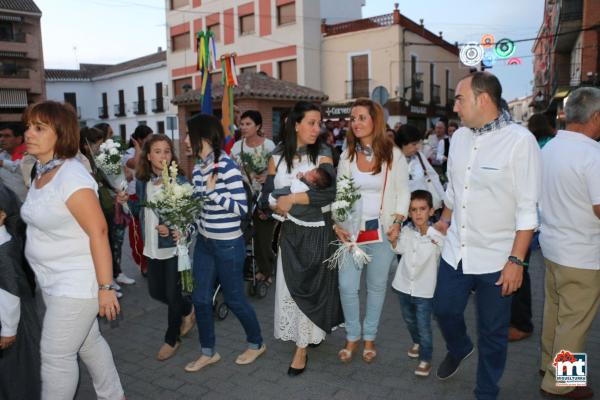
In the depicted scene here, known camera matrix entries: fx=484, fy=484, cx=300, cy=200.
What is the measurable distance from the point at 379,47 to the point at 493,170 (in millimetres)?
25946

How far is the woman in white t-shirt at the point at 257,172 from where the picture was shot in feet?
18.8

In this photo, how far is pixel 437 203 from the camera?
17.5ft

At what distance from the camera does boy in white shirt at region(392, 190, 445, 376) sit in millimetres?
3852

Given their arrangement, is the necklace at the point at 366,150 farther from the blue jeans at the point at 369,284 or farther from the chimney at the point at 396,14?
the chimney at the point at 396,14

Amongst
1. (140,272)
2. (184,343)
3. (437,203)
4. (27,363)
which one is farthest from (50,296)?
(140,272)

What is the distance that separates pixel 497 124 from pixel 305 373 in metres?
2.43

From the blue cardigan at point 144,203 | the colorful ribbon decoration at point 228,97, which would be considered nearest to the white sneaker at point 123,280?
the blue cardigan at point 144,203

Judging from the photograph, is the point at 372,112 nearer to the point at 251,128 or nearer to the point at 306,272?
the point at 306,272

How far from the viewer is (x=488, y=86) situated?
2992 millimetres

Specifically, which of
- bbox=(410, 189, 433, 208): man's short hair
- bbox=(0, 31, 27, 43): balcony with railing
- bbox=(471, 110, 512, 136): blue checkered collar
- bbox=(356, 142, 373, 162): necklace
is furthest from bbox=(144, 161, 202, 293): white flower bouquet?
bbox=(0, 31, 27, 43): balcony with railing

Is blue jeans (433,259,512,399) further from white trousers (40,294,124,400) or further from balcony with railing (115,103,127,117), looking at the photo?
balcony with railing (115,103,127,117)

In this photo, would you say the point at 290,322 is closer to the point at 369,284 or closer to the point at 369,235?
the point at 369,284

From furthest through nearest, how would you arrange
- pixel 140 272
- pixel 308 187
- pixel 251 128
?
pixel 140 272
pixel 251 128
pixel 308 187

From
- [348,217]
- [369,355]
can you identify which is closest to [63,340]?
[348,217]
